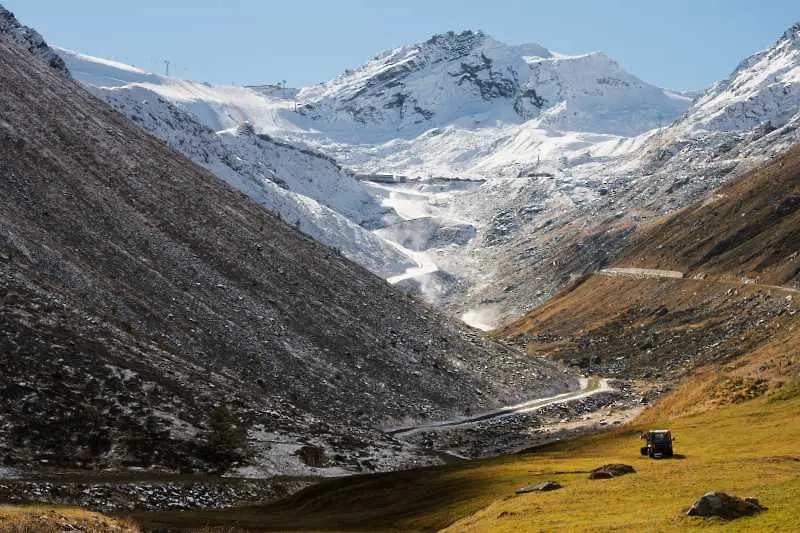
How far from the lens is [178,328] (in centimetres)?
10319

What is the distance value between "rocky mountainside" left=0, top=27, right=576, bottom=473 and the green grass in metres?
14.6

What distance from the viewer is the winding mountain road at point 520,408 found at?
105 metres

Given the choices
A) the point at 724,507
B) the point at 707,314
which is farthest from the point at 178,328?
the point at 707,314

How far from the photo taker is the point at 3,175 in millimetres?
111312

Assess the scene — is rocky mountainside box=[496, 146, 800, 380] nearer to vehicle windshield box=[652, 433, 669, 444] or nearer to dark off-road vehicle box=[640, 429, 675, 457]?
dark off-road vehicle box=[640, 429, 675, 457]

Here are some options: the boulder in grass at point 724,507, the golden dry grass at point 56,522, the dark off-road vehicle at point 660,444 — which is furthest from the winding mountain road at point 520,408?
the boulder in grass at point 724,507

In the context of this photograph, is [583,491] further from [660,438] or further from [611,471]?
[660,438]

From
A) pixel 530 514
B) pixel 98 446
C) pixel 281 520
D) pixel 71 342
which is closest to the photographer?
pixel 530 514

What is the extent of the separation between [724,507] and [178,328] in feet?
252

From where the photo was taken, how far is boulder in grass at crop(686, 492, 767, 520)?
3388 cm

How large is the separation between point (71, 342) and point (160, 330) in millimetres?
19482

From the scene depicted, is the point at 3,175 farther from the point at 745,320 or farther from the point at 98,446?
the point at 745,320

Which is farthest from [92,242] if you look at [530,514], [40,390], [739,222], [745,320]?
[739,222]

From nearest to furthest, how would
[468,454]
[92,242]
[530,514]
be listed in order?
[530,514] < [468,454] < [92,242]
